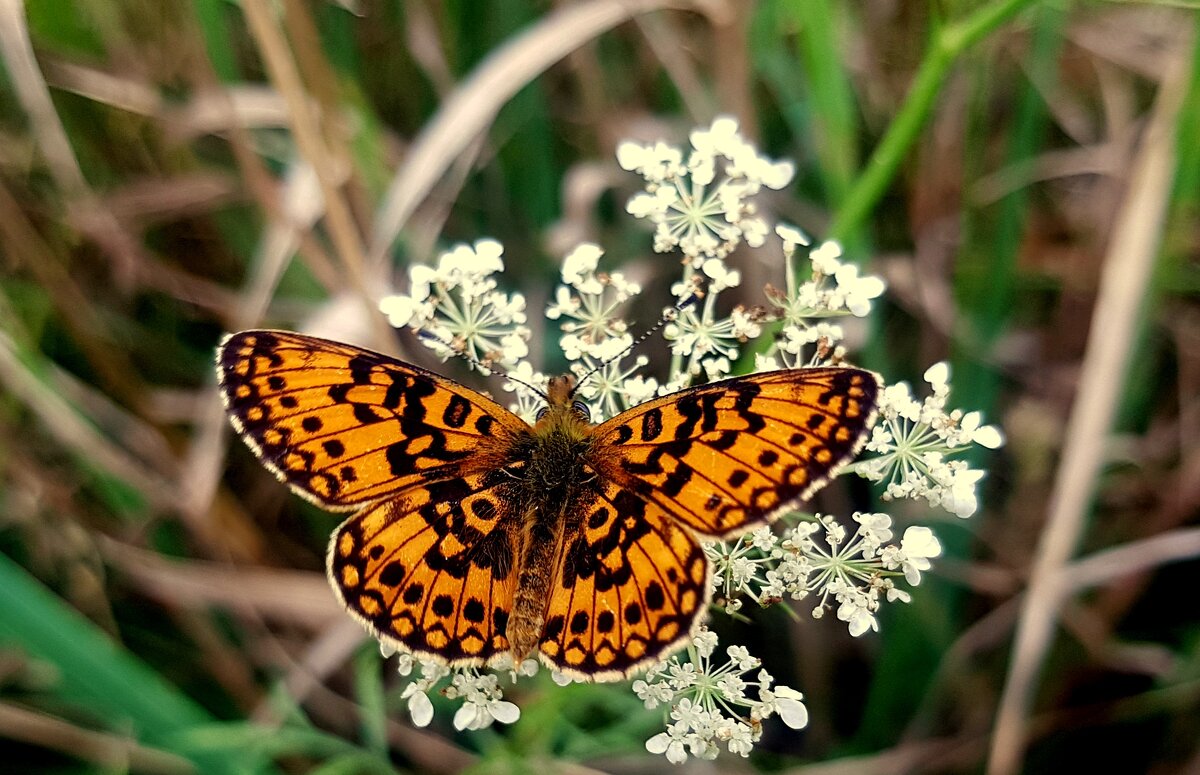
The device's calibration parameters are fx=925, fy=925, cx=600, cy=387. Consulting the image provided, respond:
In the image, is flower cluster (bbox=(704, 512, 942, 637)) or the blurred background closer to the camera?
flower cluster (bbox=(704, 512, 942, 637))

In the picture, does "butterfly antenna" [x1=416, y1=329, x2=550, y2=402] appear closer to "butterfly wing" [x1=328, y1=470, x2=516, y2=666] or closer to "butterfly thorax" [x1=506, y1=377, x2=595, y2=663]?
"butterfly thorax" [x1=506, y1=377, x2=595, y2=663]

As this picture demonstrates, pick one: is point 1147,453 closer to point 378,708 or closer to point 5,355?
point 378,708

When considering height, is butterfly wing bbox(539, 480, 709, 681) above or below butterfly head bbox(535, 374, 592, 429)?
below

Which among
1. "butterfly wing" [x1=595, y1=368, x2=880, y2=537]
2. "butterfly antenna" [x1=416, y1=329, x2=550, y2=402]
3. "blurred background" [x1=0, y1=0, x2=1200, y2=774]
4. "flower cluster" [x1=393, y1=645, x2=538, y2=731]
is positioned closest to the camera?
"butterfly wing" [x1=595, y1=368, x2=880, y2=537]

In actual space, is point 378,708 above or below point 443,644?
above

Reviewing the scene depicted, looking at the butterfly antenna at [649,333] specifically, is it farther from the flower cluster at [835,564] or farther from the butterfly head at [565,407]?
the flower cluster at [835,564]

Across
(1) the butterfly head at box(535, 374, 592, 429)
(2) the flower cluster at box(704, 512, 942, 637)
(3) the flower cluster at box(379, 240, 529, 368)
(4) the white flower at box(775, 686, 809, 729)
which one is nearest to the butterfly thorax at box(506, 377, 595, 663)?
(1) the butterfly head at box(535, 374, 592, 429)

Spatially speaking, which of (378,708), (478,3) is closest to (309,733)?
(378,708)
